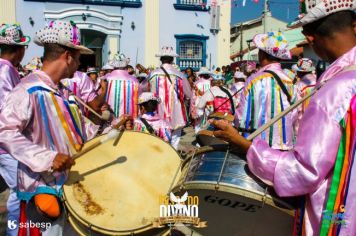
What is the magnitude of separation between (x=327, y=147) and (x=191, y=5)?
18.2 meters

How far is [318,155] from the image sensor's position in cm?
183

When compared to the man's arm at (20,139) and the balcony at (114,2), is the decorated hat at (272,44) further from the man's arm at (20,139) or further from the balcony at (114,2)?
the balcony at (114,2)

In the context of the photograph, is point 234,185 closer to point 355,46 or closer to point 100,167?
point 355,46

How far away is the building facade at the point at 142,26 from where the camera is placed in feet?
56.9

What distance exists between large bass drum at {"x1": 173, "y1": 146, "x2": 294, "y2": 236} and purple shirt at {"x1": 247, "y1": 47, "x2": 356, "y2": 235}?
0.15 meters

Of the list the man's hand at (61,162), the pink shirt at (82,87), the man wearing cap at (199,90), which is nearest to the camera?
the man's hand at (61,162)

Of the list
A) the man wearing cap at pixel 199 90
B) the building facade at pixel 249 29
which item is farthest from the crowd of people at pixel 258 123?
the building facade at pixel 249 29

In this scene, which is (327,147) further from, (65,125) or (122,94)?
(122,94)

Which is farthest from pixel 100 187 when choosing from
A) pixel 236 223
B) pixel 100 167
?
pixel 236 223

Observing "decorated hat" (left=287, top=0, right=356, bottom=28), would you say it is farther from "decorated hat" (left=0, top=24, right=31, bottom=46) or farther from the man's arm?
"decorated hat" (left=0, top=24, right=31, bottom=46)

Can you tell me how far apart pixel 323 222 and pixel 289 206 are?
21cm

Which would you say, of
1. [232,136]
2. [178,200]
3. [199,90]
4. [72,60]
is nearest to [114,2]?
[199,90]

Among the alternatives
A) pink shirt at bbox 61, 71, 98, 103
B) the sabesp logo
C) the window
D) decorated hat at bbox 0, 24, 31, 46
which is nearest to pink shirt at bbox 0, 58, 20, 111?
decorated hat at bbox 0, 24, 31, 46

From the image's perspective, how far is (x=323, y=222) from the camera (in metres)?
1.91
